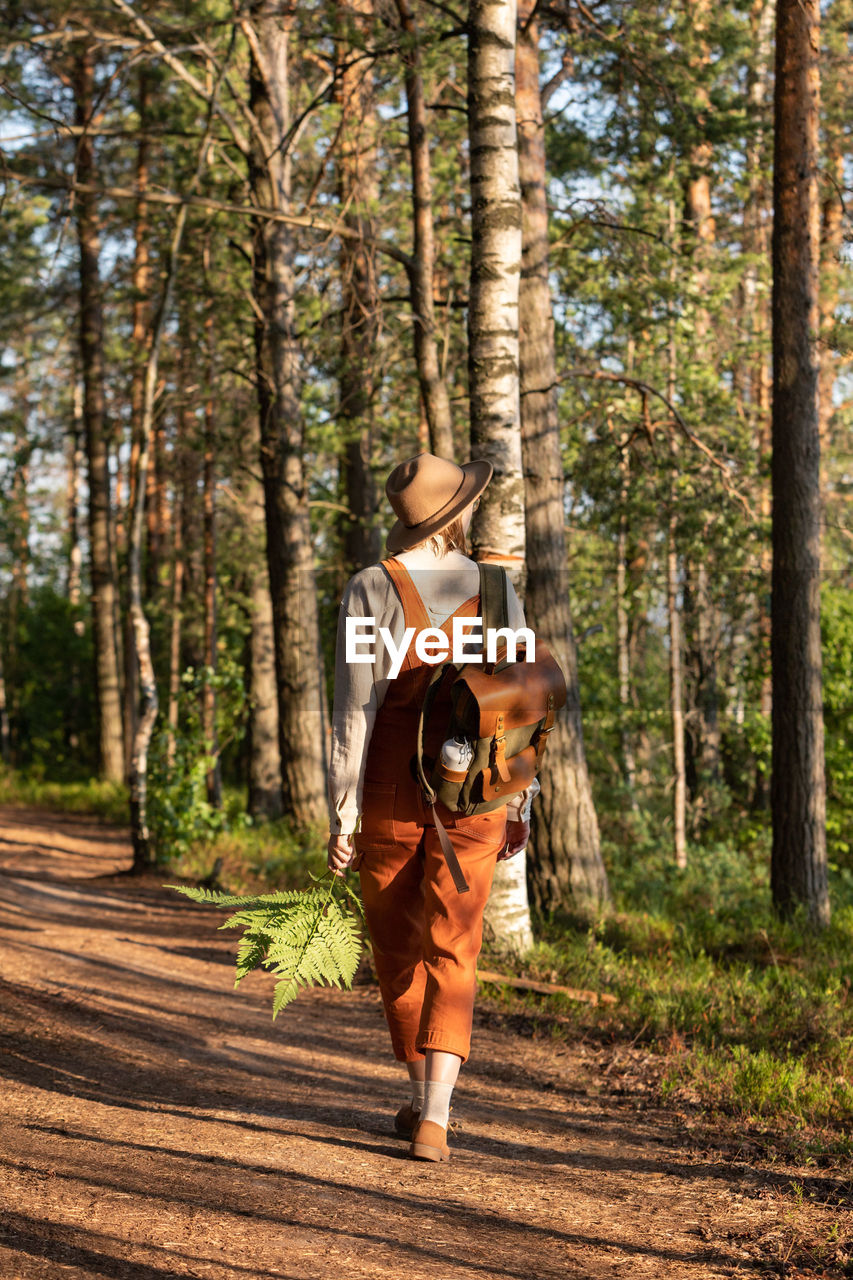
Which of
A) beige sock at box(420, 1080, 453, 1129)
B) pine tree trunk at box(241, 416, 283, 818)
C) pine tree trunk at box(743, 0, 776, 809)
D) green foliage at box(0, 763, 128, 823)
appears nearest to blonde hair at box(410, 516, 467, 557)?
beige sock at box(420, 1080, 453, 1129)

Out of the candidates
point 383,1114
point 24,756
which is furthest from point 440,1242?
point 24,756

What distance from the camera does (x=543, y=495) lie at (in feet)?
29.6

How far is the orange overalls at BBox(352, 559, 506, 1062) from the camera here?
12.1 feet

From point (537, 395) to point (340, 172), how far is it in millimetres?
4292

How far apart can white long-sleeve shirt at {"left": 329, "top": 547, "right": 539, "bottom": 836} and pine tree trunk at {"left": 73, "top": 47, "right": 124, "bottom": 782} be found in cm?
1476

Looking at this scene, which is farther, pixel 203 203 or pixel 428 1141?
pixel 203 203

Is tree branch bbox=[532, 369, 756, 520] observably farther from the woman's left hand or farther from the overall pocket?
the overall pocket

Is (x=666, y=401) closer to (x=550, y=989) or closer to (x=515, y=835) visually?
(x=550, y=989)

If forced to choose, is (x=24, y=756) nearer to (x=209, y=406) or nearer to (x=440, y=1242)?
(x=209, y=406)

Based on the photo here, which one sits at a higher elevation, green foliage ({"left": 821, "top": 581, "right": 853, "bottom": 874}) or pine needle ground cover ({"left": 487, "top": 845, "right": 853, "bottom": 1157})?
green foliage ({"left": 821, "top": 581, "right": 853, "bottom": 874})

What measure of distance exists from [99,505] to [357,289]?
829 cm

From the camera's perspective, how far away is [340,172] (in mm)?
11633

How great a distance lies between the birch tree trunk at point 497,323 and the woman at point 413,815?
2.69 metres

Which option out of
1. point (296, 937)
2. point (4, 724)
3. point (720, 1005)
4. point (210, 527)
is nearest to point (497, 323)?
point (720, 1005)
